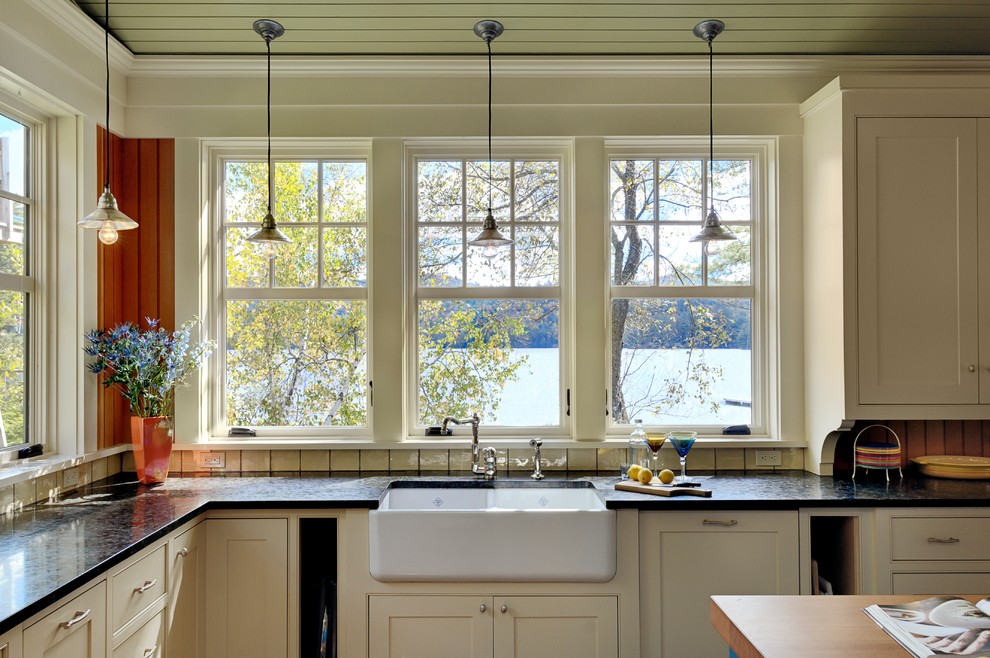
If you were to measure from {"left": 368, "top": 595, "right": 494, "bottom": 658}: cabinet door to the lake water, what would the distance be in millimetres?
959

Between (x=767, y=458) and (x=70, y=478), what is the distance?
307 cm

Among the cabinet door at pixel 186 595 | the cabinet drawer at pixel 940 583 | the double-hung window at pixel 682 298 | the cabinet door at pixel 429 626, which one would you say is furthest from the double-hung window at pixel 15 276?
the cabinet drawer at pixel 940 583

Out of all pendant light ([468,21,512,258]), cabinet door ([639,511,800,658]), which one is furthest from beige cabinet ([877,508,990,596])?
pendant light ([468,21,512,258])

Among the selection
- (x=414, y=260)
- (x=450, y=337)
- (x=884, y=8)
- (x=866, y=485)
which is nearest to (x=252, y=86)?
(x=414, y=260)

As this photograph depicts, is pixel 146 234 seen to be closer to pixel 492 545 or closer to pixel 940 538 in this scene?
pixel 492 545

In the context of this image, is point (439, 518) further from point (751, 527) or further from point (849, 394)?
point (849, 394)

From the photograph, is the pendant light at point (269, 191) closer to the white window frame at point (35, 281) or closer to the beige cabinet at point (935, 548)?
the white window frame at point (35, 281)

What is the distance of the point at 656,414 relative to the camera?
3.28 metres

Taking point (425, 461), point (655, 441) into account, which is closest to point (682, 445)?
point (655, 441)

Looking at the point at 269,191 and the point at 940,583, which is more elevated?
the point at 269,191

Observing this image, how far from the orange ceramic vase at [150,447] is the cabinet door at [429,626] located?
1114 millimetres

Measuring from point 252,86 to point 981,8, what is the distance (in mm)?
3171

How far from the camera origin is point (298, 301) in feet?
10.7

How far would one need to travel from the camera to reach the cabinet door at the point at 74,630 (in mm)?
1626
